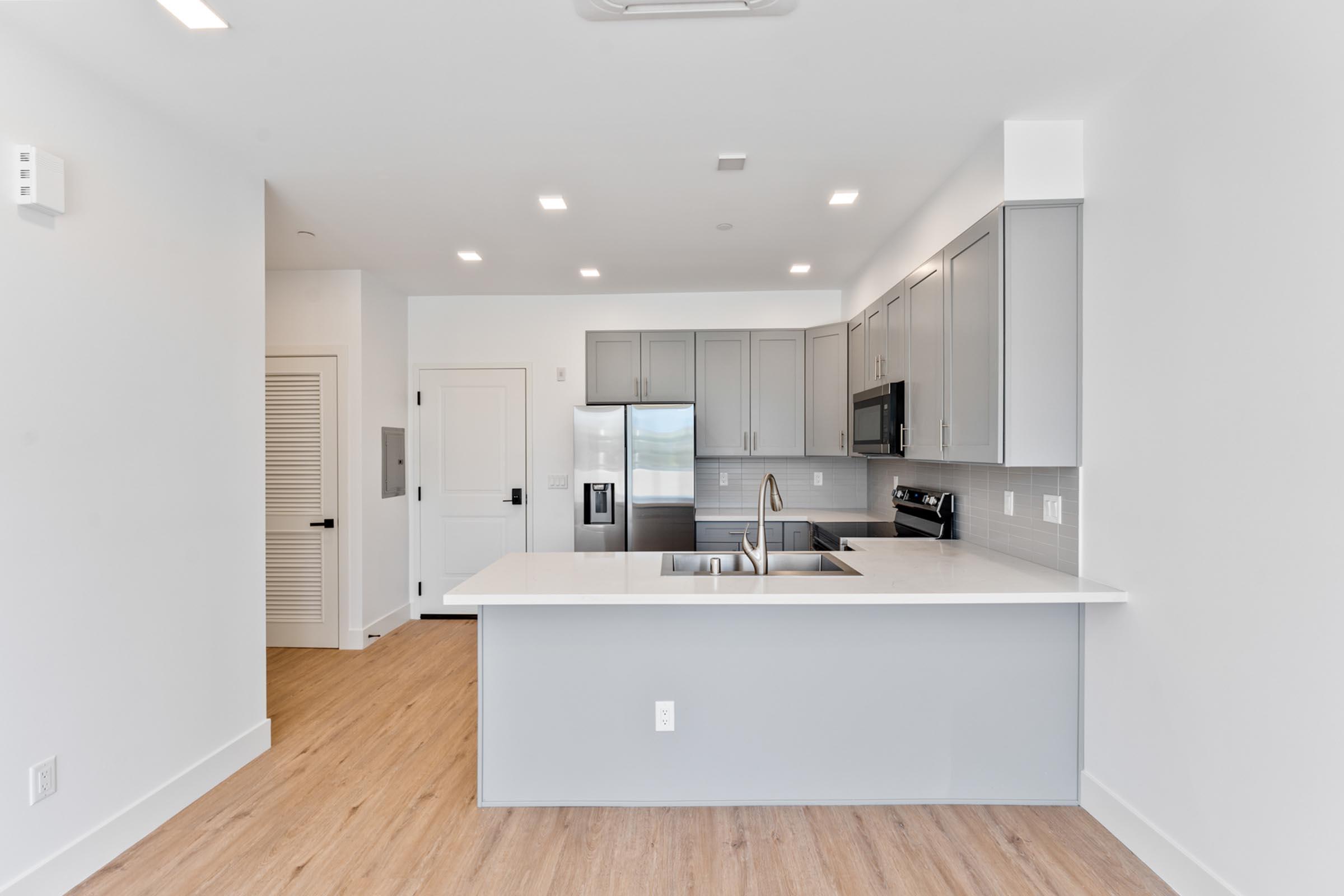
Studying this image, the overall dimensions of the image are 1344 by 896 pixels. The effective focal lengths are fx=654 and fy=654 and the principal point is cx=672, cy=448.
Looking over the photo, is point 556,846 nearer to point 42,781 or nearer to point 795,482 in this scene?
point 42,781

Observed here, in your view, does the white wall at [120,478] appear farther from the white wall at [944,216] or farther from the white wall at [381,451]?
the white wall at [944,216]

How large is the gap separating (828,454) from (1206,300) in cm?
294

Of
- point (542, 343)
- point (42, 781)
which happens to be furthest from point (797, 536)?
point (42, 781)

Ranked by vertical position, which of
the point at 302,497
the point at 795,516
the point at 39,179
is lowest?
the point at 795,516

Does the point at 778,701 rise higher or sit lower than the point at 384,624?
higher

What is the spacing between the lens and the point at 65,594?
78.6 inches

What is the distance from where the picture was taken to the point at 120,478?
2.19 meters

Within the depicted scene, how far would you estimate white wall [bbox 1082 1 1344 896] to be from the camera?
150 cm

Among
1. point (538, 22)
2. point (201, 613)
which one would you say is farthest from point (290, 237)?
point (538, 22)

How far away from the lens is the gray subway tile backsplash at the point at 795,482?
5.20 metres

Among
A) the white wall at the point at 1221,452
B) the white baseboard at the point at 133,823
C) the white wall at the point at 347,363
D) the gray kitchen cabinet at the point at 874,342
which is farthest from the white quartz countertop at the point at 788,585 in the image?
the white wall at the point at 347,363

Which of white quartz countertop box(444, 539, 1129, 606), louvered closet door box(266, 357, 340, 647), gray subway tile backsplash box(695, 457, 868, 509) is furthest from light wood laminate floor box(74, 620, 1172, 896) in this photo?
gray subway tile backsplash box(695, 457, 868, 509)

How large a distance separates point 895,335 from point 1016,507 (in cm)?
112

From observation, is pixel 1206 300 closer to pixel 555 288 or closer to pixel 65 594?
pixel 65 594
